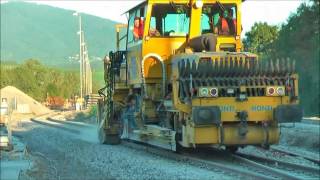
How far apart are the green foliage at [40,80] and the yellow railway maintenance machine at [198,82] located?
43315 millimetres

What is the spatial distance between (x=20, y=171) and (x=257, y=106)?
5.06m

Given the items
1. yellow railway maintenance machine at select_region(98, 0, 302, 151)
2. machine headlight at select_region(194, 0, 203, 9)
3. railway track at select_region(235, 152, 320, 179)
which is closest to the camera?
railway track at select_region(235, 152, 320, 179)

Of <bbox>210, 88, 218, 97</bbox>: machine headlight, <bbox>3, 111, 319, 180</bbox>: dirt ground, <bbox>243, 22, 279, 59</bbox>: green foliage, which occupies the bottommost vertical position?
<bbox>3, 111, 319, 180</bbox>: dirt ground

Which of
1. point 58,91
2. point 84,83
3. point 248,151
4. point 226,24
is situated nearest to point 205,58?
point 226,24

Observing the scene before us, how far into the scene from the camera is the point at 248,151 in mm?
16672

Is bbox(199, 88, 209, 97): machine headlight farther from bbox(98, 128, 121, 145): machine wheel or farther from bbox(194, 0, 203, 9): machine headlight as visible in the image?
bbox(98, 128, 121, 145): machine wheel

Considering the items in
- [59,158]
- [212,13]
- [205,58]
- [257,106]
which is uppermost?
[212,13]

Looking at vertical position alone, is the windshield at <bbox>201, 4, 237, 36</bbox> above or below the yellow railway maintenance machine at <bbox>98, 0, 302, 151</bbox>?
above

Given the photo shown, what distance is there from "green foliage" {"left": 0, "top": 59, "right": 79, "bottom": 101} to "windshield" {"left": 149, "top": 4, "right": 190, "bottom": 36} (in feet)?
145

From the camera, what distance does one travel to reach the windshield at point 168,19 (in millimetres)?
15461

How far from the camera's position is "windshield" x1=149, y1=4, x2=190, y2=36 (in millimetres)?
15461

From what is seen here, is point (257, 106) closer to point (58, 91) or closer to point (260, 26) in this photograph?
point (260, 26)

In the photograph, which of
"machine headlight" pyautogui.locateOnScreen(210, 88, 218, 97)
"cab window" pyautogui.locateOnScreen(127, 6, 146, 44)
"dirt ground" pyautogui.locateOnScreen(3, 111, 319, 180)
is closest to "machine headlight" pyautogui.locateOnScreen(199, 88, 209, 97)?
"machine headlight" pyautogui.locateOnScreen(210, 88, 218, 97)

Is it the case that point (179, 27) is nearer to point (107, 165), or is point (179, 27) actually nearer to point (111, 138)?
point (107, 165)
